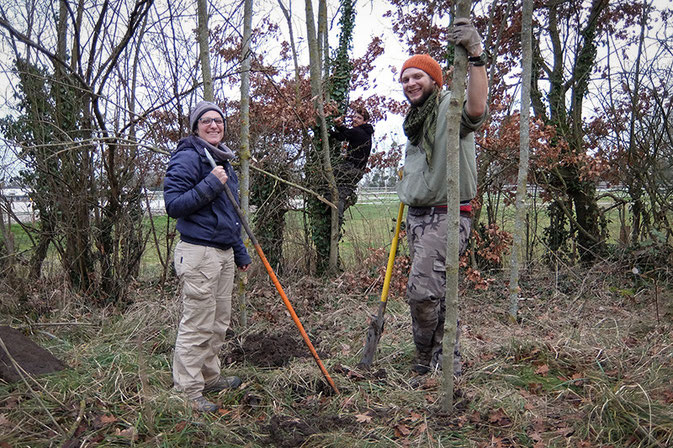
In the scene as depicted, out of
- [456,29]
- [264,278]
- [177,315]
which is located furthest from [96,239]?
[456,29]

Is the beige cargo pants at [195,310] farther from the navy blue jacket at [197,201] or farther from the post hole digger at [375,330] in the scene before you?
the post hole digger at [375,330]

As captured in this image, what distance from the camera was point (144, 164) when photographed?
5332 millimetres

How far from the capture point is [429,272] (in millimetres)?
3293

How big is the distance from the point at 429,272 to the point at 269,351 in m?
1.53

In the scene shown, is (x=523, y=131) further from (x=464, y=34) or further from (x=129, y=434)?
(x=129, y=434)

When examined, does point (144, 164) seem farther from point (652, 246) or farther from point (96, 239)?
point (652, 246)

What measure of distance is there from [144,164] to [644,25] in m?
6.60

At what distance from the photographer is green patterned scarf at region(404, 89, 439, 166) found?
321cm

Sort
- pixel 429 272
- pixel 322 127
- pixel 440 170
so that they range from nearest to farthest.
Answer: pixel 440 170, pixel 429 272, pixel 322 127

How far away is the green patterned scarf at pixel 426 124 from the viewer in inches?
126

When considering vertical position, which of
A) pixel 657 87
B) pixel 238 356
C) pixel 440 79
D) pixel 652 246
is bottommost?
pixel 238 356

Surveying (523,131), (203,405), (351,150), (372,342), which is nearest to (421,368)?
(372,342)

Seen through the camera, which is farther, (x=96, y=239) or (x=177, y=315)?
(x=96, y=239)

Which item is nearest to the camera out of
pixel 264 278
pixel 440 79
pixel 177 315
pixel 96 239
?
pixel 440 79
